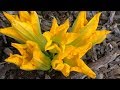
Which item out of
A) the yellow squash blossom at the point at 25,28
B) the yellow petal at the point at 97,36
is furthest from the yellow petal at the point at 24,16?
the yellow petal at the point at 97,36

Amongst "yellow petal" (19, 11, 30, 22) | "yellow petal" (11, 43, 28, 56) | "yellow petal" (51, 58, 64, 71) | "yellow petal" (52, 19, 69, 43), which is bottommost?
"yellow petal" (51, 58, 64, 71)

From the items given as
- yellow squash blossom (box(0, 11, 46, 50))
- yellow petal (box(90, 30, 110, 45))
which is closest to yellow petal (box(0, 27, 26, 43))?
yellow squash blossom (box(0, 11, 46, 50))

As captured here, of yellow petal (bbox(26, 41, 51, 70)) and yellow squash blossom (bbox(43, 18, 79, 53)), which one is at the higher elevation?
yellow squash blossom (bbox(43, 18, 79, 53))

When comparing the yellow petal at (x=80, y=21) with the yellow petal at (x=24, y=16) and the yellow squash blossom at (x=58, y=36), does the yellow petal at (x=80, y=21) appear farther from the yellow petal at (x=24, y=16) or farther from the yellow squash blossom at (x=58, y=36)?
the yellow petal at (x=24, y=16)

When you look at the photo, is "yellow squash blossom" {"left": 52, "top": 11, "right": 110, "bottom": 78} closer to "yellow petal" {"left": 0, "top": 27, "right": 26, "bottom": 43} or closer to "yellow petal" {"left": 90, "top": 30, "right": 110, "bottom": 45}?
"yellow petal" {"left": 90, "top": 30, "right": 110, "bottom": 45}
